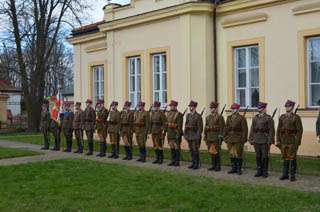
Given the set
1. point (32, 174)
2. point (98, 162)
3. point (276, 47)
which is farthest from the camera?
point (276, 47)

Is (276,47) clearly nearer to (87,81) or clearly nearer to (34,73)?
(87,81)

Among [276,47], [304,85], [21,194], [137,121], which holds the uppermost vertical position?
[276,47]

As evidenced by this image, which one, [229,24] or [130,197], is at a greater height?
[229,24]

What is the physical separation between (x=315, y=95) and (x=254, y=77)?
7.20 feet

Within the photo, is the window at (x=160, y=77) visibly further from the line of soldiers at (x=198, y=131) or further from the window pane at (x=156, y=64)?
the line of soldiers at (x=198, y=131)

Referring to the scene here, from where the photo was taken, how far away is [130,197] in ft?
26.0

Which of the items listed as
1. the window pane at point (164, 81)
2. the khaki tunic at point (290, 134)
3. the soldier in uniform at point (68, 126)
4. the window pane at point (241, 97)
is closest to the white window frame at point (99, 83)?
the soldier in uniform at point (68, 126)

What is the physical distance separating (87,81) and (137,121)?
26.8ft

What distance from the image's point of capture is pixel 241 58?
49.0 ft

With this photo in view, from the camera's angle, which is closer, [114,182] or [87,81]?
[114,182]

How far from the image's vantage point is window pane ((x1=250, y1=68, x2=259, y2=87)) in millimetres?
14391

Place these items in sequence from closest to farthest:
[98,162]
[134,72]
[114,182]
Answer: [114,182] → [98,162] → [134,72]

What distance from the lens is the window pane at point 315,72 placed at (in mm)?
13086

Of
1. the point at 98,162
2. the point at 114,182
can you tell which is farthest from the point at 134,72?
the point at 114,182
